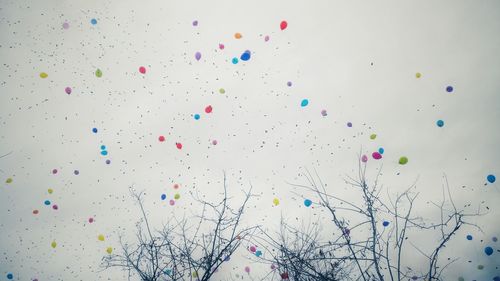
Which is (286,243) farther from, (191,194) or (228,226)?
(191,194)

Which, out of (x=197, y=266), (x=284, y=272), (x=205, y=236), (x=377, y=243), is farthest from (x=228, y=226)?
(x=377, y=243)

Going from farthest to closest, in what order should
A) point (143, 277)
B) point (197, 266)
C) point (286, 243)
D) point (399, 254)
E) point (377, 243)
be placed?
point (286, 243)
point (143, 277)
point (197, 266)
point (377, 243)
point (399, 254)

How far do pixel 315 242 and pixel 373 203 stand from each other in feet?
6.42

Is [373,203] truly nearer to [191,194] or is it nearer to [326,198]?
[326,198]

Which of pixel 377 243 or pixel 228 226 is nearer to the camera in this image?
pixel 377 243

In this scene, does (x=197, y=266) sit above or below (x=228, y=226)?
below

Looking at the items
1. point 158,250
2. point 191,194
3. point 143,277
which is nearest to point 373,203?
point 191,194

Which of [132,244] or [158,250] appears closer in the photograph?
[158,250]

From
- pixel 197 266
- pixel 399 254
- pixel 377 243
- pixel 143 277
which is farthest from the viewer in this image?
pixel 143 277

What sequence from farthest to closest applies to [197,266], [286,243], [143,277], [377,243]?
1. [286,243]
2. [143,277]
3. [197,266]
4. [377,243]

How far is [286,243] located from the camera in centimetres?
588

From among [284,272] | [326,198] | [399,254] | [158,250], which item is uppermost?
[158,250]

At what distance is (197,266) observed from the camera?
4.88 metres

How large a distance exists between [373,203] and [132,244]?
18.0ft
